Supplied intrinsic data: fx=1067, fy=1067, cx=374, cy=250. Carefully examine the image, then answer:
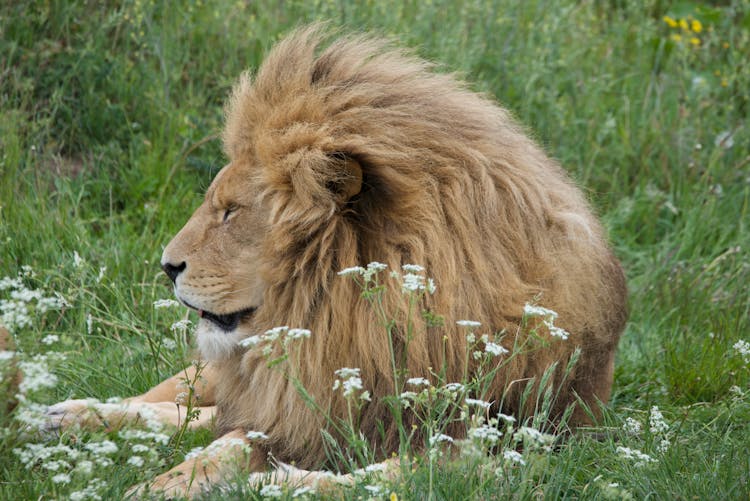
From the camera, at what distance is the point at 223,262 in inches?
123

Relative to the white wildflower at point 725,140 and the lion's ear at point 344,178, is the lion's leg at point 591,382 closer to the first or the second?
the lion's ear at point 344,178

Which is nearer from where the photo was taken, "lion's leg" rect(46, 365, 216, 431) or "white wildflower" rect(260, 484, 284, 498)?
"white wildflower" rect(260, 484, 284, 498)

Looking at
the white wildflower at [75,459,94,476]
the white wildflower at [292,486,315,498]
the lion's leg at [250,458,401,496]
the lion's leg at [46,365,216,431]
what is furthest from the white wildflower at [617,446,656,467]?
the white wildflower at [75,459,94,476]

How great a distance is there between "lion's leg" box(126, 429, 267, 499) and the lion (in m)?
0.01

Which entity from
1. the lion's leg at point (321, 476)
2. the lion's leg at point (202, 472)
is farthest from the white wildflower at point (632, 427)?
the lion's leg at point (202, 472)

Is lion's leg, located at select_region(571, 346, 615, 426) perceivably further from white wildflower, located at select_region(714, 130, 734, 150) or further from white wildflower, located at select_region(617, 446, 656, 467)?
white wildflower, located at select_region(714, 130, 734, 150)

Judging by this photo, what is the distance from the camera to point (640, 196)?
18.7 ft

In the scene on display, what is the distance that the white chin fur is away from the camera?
10.5ft

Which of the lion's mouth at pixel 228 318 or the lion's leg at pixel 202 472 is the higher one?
the lion's mouth at pixel 228 318

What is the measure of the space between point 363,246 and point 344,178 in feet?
0.67

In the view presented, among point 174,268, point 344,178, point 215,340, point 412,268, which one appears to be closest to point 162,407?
point 215,340

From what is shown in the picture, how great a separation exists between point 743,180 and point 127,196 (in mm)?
3255

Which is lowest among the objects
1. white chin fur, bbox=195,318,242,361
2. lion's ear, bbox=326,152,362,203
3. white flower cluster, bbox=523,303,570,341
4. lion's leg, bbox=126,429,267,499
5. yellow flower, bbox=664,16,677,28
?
lion's leg, bbox=126,429,267,499

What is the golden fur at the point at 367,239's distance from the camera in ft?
9.84
